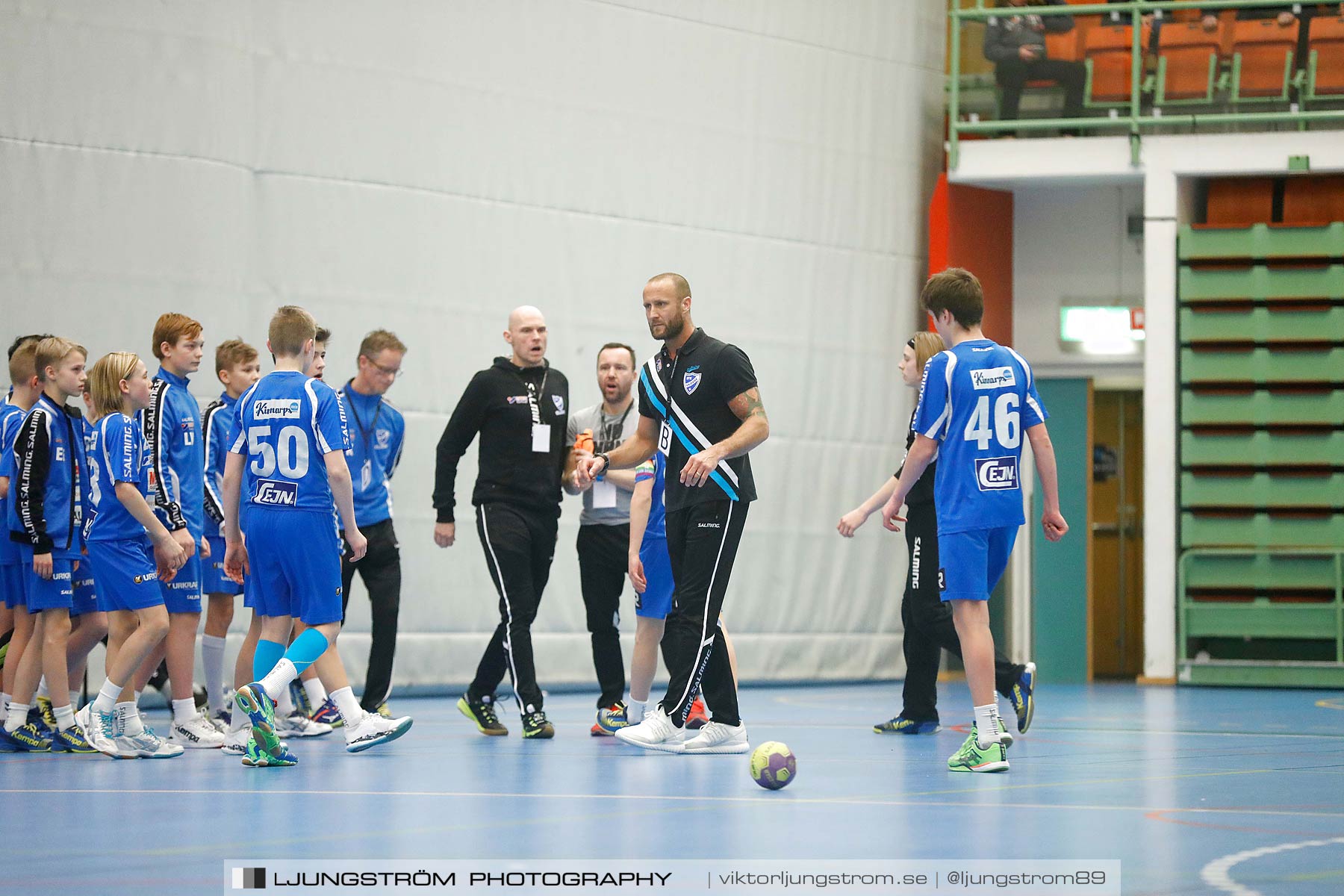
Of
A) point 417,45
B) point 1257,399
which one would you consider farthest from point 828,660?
point 417,45

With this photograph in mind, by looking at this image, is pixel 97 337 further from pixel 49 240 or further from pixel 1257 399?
pixel 1257 399

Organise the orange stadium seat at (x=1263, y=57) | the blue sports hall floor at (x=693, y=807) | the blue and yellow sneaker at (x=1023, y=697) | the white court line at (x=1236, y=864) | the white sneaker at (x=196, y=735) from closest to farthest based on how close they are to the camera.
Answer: the white court line at (x=1236, y=864), the blue sports hall floor at (x=693, y=807), the white sneaker at (x=196, y=735), the blue and yellow sneaker at (x=1023, y=697), the orange stadium seat at (x=1263, y=57)

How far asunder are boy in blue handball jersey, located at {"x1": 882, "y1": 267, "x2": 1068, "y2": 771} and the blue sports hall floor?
0.41 m

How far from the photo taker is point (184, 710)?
23.6ft

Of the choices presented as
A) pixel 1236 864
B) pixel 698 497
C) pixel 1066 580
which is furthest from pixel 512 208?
pixel 1236 864

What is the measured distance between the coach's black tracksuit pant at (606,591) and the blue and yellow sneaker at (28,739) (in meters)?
2.60

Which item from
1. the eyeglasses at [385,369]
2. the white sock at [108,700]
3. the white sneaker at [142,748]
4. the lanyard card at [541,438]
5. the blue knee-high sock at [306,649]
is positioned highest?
the eyeglasses at [385,369]

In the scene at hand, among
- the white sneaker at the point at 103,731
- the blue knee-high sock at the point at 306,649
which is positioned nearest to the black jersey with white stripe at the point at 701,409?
the blue knee-high sock at the point at 306,649

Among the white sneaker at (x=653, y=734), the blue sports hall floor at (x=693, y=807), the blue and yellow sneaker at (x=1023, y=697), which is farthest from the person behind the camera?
the blue and yellow sneaker at (x=1023, y=697)

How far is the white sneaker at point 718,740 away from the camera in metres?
6.45

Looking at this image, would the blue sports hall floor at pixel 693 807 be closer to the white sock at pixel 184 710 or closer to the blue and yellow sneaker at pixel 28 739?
the blue and yellow sneaker at pixel 28 739

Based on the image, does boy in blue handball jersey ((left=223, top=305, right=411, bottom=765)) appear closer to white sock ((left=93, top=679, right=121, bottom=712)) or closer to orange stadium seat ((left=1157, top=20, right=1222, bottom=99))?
white sock ((left=93, top=679, right=121, bottom=712))

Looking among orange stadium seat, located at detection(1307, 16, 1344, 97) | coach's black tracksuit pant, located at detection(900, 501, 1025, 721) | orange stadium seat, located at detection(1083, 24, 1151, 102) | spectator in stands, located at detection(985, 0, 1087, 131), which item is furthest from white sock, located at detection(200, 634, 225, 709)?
orange stadium seat, located at detection(1307, 16, 1344, 97)

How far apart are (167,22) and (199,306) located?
1.79 m
